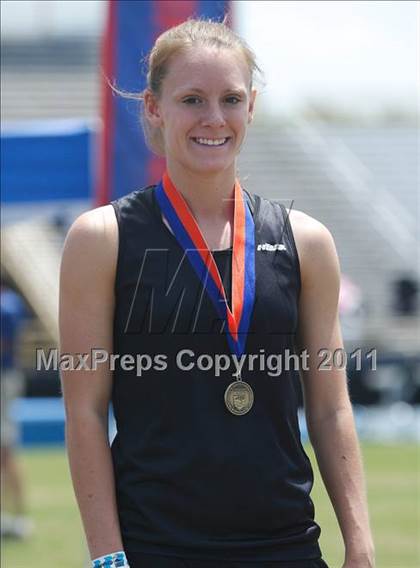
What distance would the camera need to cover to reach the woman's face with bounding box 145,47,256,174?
279 cm

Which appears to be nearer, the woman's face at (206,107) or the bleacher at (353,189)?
the woman's face at (206,107)

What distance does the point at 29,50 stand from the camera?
3080 cm

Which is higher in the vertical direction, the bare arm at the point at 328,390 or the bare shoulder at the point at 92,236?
the bare shoulder at the point at 92,236

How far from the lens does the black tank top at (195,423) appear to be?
2672 millimetres

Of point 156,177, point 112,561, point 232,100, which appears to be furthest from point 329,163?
point 112,561

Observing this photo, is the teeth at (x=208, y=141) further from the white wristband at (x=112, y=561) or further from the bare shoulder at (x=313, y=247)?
the white wristband at (x=112, y=561)

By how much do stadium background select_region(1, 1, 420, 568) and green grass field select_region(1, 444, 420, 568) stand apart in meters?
0.02

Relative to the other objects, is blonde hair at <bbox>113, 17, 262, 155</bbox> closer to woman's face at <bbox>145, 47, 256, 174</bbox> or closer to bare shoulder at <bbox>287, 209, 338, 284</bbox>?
woman's face at <bbox>145, 47, 256, 174</bbox>

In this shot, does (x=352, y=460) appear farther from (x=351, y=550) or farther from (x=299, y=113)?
(x=299, y=113)

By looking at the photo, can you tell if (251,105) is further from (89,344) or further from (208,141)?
(89,344)

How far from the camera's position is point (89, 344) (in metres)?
2.76

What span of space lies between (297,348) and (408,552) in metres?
5.62

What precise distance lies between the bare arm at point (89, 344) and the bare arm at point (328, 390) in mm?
445

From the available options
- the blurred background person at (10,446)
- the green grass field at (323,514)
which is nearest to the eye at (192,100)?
the green grass field at (323,514)
